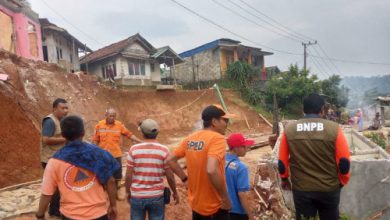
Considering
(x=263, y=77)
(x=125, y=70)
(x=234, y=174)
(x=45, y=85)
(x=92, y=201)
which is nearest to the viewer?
(x=92, y=201)

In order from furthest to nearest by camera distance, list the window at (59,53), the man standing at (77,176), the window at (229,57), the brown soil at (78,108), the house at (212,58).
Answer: the window at (229,57), the house at (212,58), the window at (59,53), the brown soil at (78,108), the man standing at (77,176)

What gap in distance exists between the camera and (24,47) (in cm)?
1934

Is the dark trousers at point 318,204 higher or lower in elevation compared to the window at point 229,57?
lower

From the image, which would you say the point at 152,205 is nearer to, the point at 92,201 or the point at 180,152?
the point at 180,152

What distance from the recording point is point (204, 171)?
11.4 ft

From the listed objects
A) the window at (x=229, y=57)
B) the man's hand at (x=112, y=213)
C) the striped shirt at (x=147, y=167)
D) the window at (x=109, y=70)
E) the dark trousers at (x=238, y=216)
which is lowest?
the dark trousers at (x=238, y=216)

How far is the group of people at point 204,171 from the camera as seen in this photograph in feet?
10.0

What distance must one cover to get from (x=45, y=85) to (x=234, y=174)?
13.4 meters

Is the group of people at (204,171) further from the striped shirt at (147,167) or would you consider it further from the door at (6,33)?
the door at (6,33)

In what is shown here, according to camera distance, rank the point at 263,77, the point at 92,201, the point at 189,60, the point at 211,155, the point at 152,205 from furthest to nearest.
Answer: the point at 189,60 < the point at 263,77 < the point at 152,205 < the point at 211,155 < the point at 92,201

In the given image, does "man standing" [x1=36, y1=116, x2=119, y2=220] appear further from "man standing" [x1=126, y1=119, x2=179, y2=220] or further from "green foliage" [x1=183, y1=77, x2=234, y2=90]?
"green foliage" [x1=183, y1=77, x2=234, y2=90]

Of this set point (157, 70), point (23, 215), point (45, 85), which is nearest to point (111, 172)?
point (23, 215)

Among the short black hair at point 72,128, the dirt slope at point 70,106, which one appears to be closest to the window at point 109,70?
the dirt slope at point 70,106

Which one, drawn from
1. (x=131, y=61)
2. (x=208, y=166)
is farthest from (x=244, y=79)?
(x=208, y=166)
